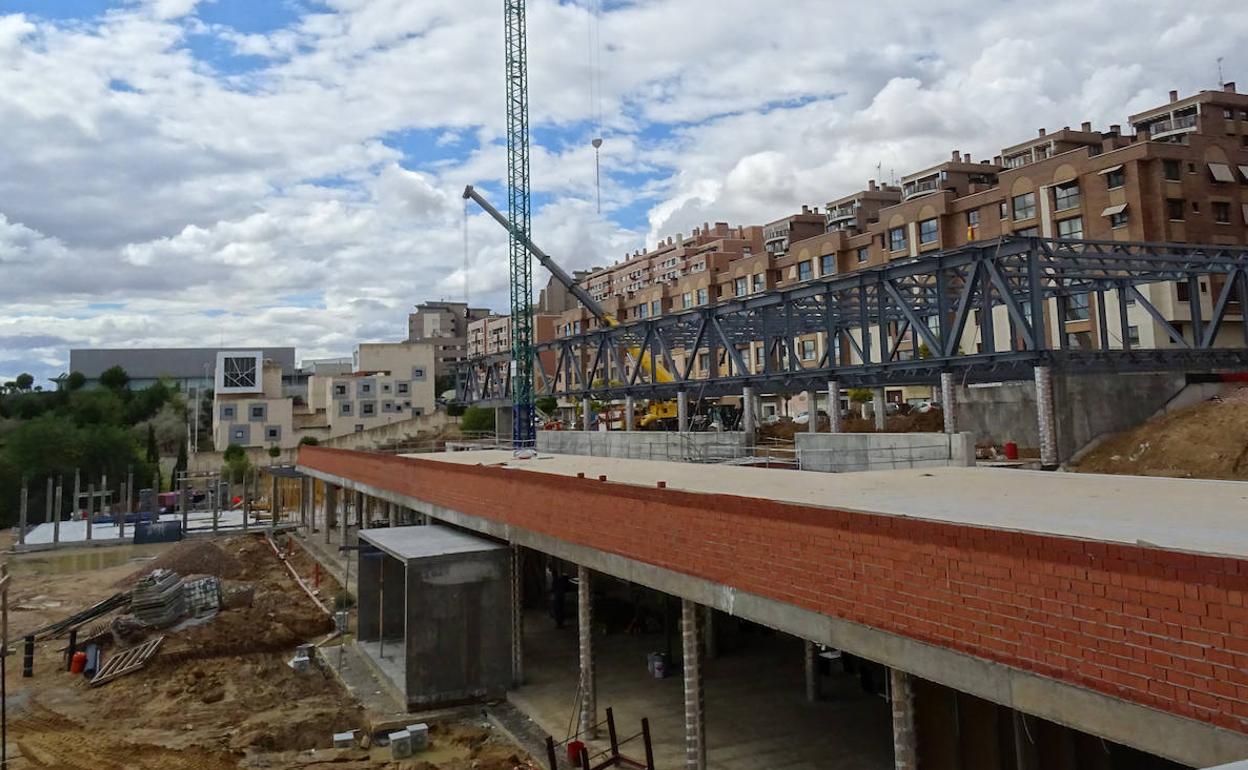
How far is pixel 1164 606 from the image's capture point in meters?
5.35

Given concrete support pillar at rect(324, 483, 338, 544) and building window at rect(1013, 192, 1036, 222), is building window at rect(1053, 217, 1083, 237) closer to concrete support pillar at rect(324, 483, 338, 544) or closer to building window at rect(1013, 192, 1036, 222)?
building window at rect(1013, 192, 1036, 222)

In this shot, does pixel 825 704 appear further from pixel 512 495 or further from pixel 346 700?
Answer: pixel 346 700

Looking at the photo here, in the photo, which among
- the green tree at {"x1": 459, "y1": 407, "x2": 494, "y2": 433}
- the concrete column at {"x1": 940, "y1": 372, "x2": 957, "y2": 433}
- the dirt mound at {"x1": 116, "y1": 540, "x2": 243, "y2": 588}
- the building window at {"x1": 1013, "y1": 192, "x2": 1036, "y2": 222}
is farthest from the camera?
the green tree at {"x1": 459, "y1": 407, "x2": 494, "y2": 433}

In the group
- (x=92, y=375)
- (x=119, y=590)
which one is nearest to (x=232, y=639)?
(x=119, y=590)

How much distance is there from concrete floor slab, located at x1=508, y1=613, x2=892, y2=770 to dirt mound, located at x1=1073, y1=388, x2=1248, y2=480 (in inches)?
527

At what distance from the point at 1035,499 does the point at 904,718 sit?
4626mm

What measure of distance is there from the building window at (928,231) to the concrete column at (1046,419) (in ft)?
113

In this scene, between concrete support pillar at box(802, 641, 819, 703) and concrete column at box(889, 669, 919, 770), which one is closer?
concrete column at box(889, 669, 919, 770)

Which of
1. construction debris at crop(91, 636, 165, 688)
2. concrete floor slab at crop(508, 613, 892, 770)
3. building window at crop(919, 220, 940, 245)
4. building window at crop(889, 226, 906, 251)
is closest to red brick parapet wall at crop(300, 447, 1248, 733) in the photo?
concrete floor slab at crop(508, 613, 892, 770)

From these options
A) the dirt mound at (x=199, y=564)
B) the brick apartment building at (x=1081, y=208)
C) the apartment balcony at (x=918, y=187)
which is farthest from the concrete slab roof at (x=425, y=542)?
the apartment balcony at (x=918, y=187)

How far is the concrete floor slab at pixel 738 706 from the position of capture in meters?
13.1

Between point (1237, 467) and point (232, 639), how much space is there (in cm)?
3075

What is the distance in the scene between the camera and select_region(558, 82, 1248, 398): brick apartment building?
148 feet

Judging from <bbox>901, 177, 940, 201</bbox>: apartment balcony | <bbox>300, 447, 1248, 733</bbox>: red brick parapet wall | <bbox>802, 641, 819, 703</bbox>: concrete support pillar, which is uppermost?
<bbox>901, 177, 940, 201</bbox>: apartment balcony
